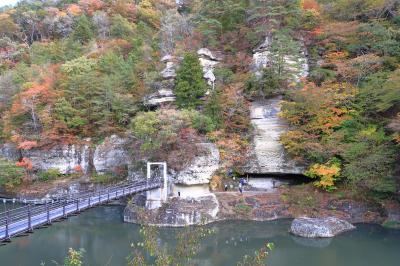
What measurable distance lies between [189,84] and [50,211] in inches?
616

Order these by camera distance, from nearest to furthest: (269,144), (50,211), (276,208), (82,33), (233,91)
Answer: (50,211) < (276,208) < (269,144) < (233,91) < (82,33)

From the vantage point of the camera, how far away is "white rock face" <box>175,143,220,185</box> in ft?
80.1

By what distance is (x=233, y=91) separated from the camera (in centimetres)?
2688

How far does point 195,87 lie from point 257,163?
24.4ft

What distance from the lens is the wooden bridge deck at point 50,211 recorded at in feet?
39.9

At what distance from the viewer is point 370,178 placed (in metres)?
21.3

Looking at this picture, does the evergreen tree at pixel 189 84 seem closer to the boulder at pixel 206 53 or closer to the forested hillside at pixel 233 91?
the forested hillside at pixel 233 91

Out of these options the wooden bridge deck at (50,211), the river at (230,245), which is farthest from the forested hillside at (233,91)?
the wooden bridge deck at (50,211)

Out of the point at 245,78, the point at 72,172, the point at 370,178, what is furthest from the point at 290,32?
the point at 72,172

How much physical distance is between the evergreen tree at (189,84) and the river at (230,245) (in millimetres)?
9946

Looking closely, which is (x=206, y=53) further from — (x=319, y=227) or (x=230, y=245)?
(x=230, y=245)

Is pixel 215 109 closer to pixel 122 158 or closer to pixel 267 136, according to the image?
pixel 267 136

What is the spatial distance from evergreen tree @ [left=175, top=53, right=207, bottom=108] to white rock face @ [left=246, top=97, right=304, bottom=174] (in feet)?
14.4

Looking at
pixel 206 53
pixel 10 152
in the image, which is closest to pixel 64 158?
pixel 10 152
